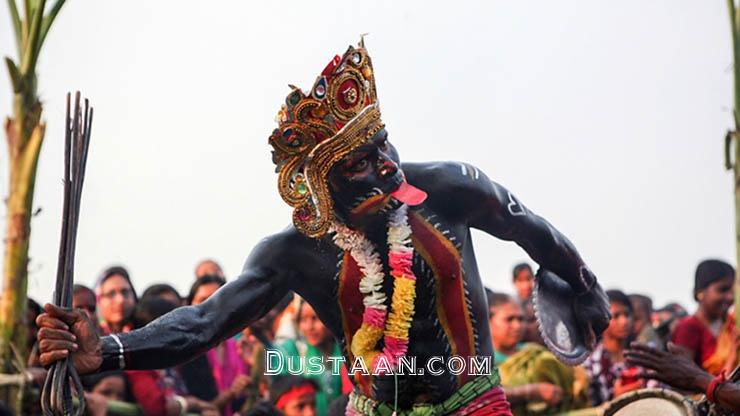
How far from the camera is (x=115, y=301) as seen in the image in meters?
11.1

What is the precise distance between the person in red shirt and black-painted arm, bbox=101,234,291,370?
3784 mm

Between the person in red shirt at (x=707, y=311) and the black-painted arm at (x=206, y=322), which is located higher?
the person in red shirt at (x=707, y=311)

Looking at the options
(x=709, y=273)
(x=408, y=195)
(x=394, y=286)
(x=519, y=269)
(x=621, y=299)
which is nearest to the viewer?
(x=408, y=195)

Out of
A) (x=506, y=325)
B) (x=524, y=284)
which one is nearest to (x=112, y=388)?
(x=506, y=325)

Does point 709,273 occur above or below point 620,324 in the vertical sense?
above

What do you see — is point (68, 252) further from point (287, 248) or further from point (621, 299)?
point (621, 299)

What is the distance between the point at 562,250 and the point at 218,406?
11.5ft

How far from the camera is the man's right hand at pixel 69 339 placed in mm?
6836

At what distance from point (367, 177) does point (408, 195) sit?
19 cm

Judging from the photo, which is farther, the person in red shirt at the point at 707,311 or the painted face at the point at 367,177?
the person in red shirt at the point at 707,311

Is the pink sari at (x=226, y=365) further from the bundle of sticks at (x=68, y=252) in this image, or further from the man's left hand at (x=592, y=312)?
the bundle of sticks at (x=68, y=252)

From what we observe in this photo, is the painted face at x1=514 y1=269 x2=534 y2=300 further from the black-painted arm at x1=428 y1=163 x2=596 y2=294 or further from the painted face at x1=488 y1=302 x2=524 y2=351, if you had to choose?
the black-painted arm at x1=428 y1=163 x2=596 y2=294

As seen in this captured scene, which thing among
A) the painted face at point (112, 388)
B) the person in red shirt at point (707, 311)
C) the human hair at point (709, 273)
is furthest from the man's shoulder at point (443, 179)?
the human hair at point (709, 273)

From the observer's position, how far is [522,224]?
8109mm
